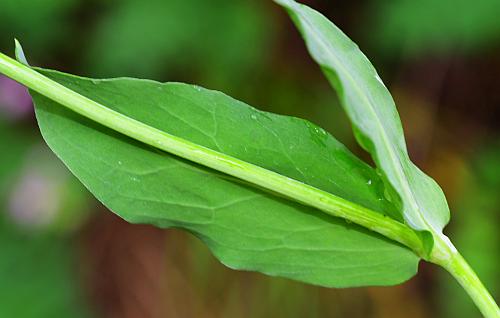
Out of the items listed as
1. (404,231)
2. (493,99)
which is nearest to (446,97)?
(493,99)

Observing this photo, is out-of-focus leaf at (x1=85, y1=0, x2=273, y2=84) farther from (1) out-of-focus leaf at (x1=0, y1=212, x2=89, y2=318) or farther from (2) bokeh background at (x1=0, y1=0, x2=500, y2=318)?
(1) out-of-focus leaf at (x1=0, y1=212, x2=89, y2=318)

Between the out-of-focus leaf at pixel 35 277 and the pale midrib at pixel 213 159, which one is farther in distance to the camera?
the out-of-focus leaf at pixel 35 277

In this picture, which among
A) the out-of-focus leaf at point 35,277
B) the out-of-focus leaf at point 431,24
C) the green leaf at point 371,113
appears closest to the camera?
the green leaf at point 371,113

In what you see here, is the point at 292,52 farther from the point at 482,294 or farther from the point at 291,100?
the point at 482,294

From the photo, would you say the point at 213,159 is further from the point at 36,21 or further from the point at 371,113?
the point at 36,21

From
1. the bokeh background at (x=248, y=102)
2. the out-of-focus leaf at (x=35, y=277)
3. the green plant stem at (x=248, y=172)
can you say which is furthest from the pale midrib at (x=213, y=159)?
the out-of-focus leaf at (x=35, y=277)

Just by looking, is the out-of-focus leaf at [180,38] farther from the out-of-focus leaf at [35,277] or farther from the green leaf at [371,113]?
the green leaf at [371,113]
